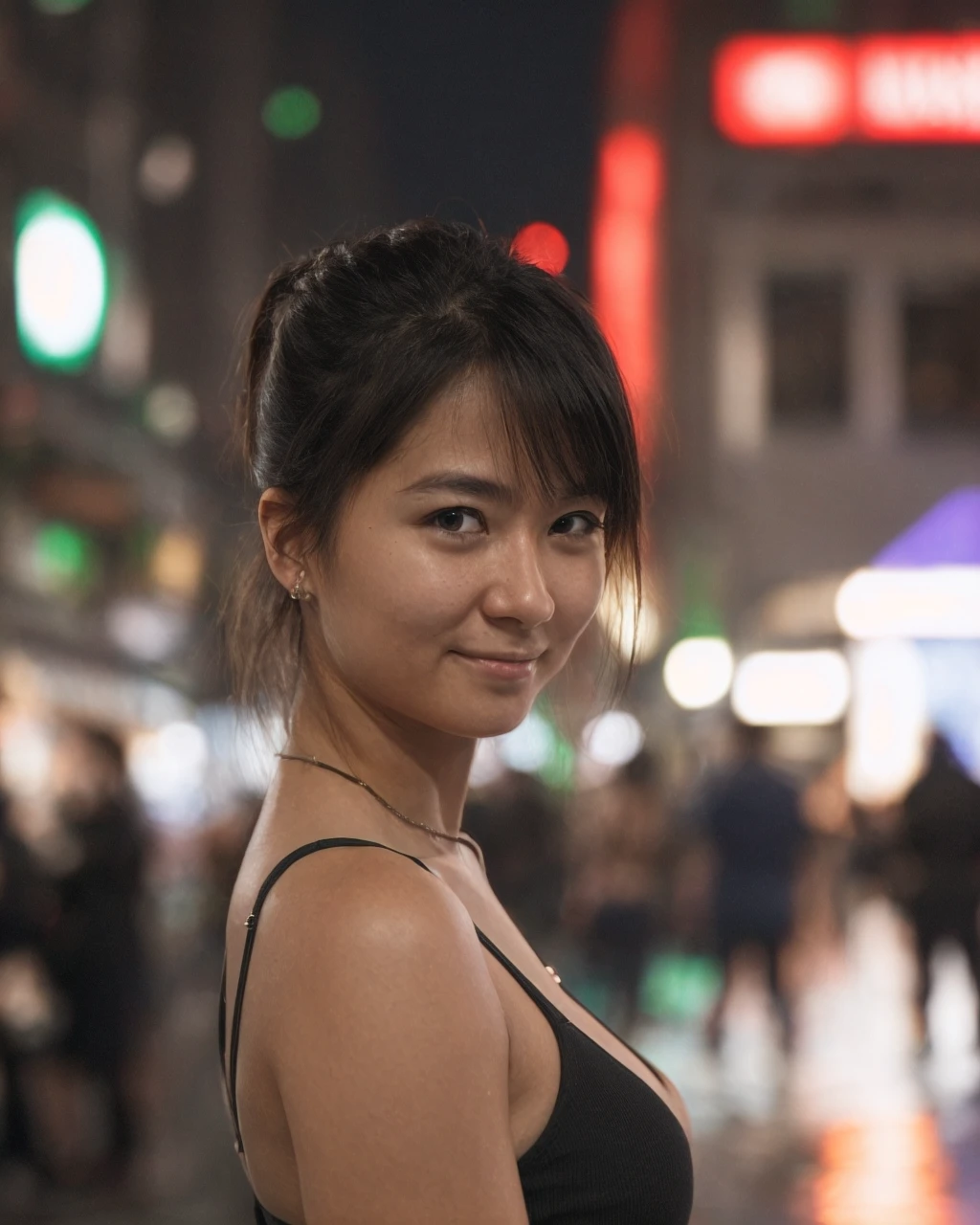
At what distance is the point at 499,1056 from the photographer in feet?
3.77

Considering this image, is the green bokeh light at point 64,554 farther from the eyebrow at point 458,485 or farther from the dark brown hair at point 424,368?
the eyebrow at point 458,485

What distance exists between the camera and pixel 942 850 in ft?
25.2

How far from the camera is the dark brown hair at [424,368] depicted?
1.28 metres

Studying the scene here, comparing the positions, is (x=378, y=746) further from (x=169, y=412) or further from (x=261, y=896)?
(x=169, y=412)

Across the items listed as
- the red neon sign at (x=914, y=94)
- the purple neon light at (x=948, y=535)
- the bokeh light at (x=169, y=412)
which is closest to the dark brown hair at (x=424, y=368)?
the red neon sign at (x=914, y=94)

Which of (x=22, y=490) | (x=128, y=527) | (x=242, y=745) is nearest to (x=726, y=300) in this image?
(x=128, y=527)

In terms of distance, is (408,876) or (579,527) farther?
(579,527)

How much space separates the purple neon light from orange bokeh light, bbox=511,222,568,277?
573 inches

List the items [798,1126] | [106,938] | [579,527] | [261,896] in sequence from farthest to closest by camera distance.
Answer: [798,1126] → [106,938] → [579,527] → [261,896]

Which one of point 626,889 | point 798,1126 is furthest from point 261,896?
point 626,889

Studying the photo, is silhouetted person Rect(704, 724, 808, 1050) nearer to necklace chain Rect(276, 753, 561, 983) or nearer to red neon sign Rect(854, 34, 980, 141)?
necklace chain Rect(276, 753, 561, 983)

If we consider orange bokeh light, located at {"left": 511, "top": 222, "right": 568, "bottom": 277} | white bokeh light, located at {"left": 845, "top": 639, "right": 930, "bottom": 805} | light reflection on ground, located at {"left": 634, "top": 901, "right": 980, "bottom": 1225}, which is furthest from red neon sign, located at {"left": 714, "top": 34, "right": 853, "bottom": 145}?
orange bokeh light, located at {"left": 511, "top": 222, "right": 568, "bottom": 277}

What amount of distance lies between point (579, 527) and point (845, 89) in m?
12.8

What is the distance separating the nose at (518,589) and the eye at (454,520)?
0.12ft
